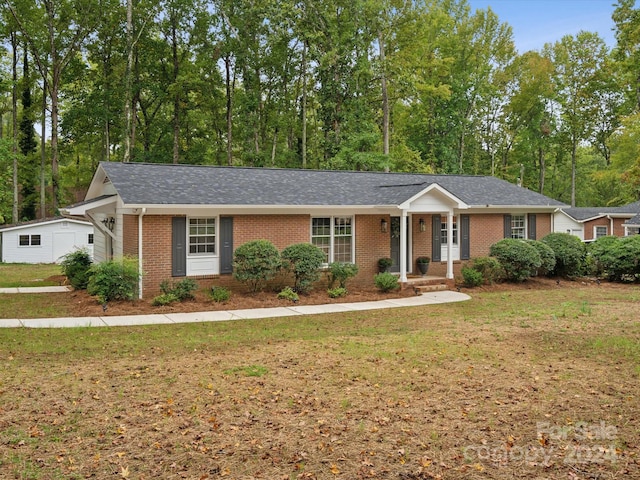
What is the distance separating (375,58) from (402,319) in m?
21.9

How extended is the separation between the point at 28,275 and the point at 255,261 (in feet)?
40.1

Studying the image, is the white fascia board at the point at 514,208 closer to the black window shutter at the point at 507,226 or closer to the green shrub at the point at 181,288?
the black window shutter at the point at 507,226

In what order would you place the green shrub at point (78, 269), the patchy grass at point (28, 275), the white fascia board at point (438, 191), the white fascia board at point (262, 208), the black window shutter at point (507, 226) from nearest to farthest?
the white fascia board at point (262, 208)
the green shrub at point (78, 269)
the white fascia board at point (438, 191)
the patchy grass at point (28, 275)
the black window shutter at point (507, 226)

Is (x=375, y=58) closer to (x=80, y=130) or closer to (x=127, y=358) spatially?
(x=80, y=130)

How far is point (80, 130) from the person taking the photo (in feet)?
111

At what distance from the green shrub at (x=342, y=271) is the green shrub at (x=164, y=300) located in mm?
4799

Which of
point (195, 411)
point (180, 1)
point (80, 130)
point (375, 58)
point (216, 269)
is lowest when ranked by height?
point (195, 411)

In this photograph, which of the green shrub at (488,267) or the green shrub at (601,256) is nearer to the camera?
the green shrub at (488,267)

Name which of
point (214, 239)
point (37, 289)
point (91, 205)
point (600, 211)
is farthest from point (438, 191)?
point (600, 211)

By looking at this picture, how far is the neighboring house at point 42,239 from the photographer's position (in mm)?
27203

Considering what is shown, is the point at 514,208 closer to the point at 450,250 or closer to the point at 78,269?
the point at 450,250

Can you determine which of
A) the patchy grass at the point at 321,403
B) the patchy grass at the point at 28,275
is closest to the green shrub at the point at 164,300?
the patchy grass at the point at 321,403

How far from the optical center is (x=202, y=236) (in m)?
15.4

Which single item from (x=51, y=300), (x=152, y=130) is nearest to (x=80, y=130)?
(x=152, y=130)
